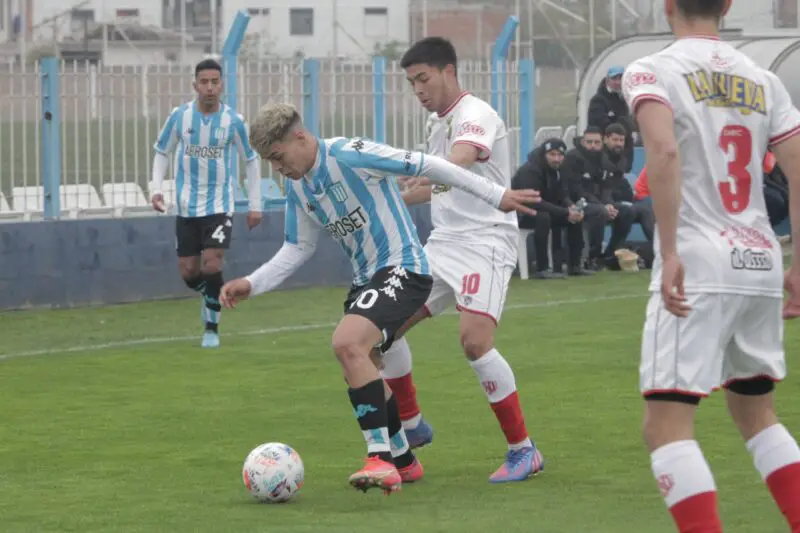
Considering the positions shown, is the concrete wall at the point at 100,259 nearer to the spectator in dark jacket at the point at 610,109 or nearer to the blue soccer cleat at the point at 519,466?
the spectator in dark jacket at the point at 610,109

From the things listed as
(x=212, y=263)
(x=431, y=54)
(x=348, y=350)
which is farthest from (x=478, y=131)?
(x=212, y=263)

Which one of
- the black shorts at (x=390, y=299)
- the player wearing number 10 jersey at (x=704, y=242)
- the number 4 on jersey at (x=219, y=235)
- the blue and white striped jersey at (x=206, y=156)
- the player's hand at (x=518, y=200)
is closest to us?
the player wearing number 10 jersey at (x=704, y=242)

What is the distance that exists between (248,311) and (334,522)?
9.20m

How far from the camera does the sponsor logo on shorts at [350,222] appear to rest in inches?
306

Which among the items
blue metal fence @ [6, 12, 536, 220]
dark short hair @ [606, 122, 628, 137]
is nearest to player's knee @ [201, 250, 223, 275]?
blue metal fence @ [6, 12, 536, 220]

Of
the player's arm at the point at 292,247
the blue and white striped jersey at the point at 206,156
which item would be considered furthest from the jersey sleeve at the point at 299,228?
the blue and white striped jersey at the point at 206,156

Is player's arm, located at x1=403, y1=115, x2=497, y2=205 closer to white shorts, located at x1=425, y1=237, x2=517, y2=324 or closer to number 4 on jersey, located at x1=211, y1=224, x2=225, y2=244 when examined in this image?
white shorts, located at x1=425, y1=237, x2=517, y2=324

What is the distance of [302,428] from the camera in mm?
9508

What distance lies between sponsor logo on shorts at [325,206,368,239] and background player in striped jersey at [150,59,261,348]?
5.98 metres

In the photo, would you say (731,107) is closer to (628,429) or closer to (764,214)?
(764,214)

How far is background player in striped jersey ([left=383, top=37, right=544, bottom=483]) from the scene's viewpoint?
8102 mm

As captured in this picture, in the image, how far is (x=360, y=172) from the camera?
7.73 meters

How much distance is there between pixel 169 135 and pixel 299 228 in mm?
6210

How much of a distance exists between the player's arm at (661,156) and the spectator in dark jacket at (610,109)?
1498 centimetres
